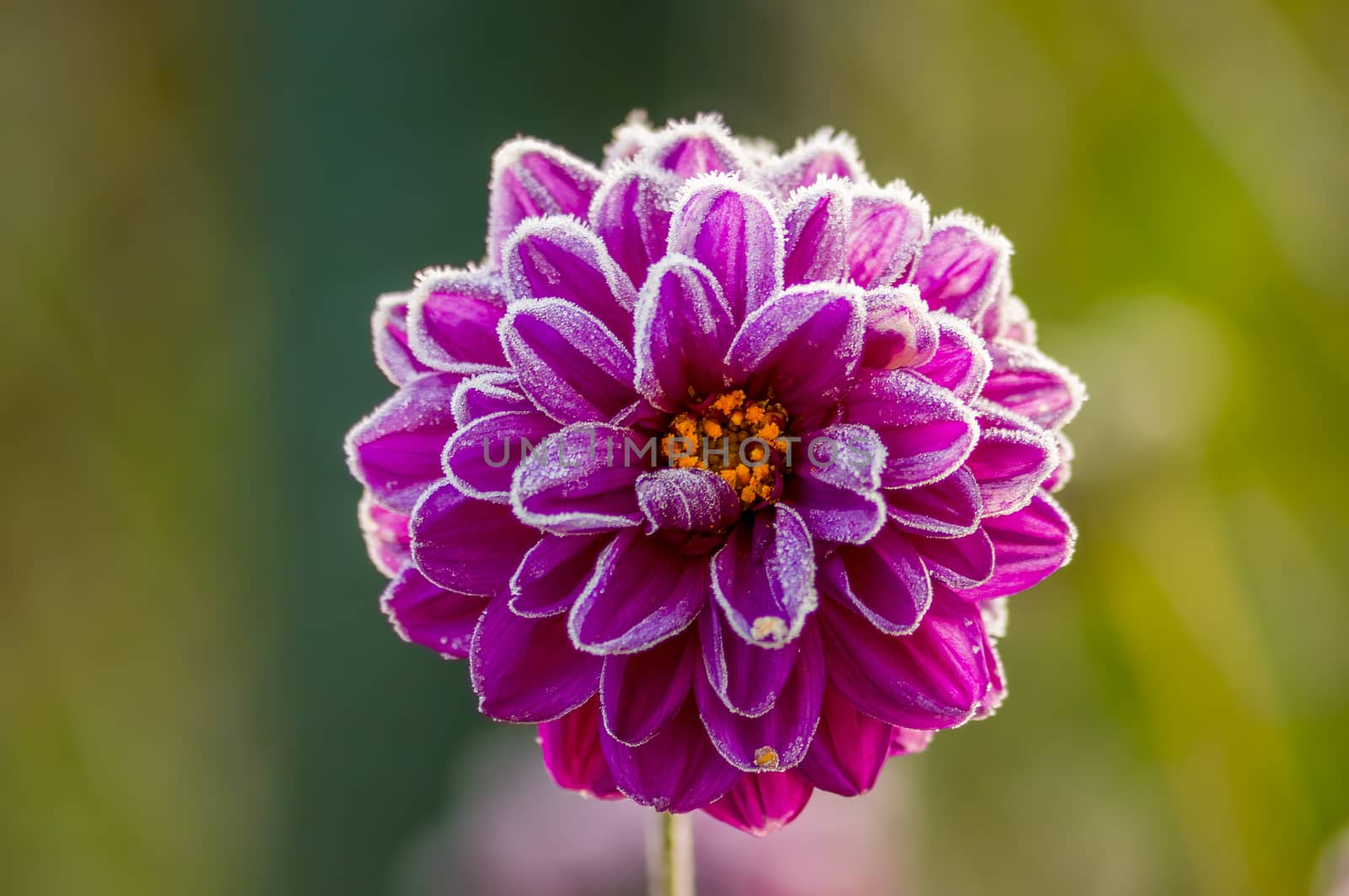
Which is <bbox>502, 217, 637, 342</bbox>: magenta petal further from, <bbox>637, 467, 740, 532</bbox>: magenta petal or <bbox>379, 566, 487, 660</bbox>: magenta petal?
<bbox>379, 566, 487, 660</bbox>: magenta petal

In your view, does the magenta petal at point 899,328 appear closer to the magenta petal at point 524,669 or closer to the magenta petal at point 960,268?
the magenta petal at point 960,268

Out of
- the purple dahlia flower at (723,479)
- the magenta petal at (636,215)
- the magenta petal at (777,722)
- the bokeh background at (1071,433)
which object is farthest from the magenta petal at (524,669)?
the bokeh background at (1071,433)

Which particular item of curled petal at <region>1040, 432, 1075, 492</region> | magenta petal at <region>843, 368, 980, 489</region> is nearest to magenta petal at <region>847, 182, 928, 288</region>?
magenta petal at <region>843, 368, 980, 489</region>

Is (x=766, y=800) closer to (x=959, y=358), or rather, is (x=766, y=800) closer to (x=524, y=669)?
(x=524, y=669)

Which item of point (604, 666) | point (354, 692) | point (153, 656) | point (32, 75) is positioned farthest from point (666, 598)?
point (32, 75)

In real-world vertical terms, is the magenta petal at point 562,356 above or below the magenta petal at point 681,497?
above
